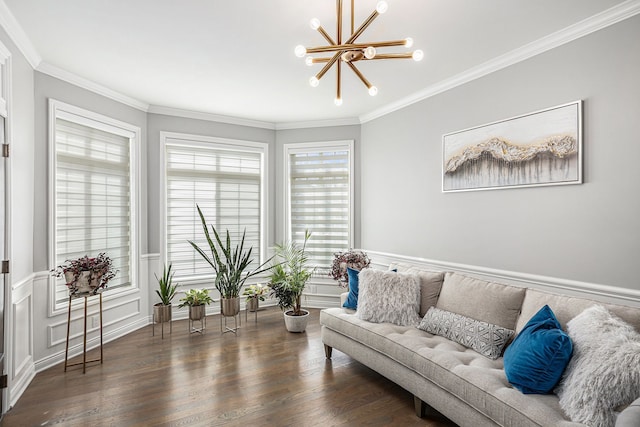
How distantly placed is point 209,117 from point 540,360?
4.53 m

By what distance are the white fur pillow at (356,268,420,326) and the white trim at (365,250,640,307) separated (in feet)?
2.20

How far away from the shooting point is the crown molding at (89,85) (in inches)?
128

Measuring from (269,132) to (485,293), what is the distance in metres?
3.83

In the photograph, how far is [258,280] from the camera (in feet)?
17.4

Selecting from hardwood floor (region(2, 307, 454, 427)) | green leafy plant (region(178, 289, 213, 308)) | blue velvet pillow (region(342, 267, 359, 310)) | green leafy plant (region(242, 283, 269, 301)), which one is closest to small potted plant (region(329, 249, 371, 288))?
blue velvet pillow (region(342, 267, 359, 310))

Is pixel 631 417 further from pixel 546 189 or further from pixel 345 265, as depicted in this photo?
pixel 345 265

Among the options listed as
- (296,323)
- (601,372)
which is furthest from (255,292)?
(601,372)

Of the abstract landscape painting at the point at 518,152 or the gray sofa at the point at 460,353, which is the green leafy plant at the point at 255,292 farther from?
the abstract landscape painting at the point at 518,152

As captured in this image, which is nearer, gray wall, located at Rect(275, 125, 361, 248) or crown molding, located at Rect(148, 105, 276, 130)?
crown molding, located at Rect(148, 105, 276, 130)

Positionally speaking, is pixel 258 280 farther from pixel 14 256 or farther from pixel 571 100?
pixel 571 100

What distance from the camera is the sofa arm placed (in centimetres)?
130

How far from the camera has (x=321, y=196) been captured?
5.24 m

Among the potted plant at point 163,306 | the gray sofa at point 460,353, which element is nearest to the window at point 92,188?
the potted plant at point 163,306

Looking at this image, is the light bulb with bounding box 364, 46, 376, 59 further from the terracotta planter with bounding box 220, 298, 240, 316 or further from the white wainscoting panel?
the terracotta planter with bounding box 220, 298, 240, 316
